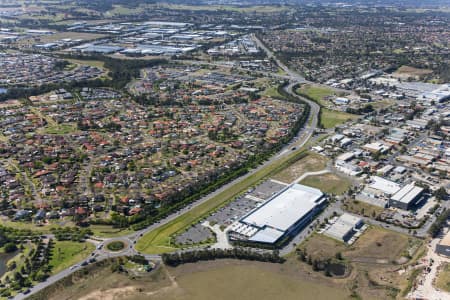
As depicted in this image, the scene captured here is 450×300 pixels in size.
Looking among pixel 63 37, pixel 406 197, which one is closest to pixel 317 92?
pixel 406 197

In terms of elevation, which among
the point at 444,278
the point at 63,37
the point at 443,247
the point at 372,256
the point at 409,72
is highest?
the point at 63,37

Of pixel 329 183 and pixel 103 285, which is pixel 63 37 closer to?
pixel 329 183

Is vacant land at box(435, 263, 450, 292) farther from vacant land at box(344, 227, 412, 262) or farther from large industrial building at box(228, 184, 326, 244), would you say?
large industrial building at box(228, 184, 326, 244)

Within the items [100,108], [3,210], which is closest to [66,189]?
[3,210]

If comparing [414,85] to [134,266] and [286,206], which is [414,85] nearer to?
[286,206]

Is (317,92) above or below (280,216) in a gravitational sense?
above

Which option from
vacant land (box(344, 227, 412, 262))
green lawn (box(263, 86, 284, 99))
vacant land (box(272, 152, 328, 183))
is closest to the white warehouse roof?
vacant land (box(272, 152, 328, 183))

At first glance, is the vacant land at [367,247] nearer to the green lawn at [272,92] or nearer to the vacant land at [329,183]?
the vacant land at [329,183]
